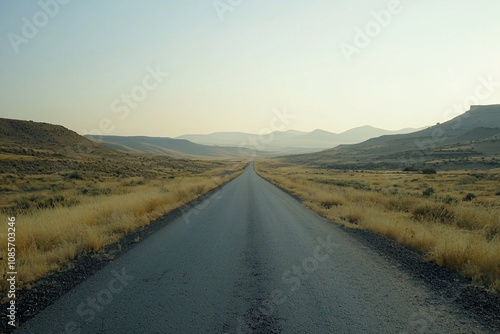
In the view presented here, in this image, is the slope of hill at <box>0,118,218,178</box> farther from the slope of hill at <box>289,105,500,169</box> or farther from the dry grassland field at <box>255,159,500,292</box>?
the slope of hill at <box>289,105,500,169</box>

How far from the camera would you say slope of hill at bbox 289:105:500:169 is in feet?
227

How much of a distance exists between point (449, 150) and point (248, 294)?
9655 centimetres

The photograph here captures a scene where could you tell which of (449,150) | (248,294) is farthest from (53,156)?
(449,150)

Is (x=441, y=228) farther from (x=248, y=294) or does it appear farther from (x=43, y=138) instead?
(x=43, y=138)

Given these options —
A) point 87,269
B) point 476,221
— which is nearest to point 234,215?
point 87,269

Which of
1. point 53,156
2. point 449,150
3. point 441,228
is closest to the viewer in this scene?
point 441,228

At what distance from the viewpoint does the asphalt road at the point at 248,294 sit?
4.38 m

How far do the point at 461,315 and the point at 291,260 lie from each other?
3635 millimetres

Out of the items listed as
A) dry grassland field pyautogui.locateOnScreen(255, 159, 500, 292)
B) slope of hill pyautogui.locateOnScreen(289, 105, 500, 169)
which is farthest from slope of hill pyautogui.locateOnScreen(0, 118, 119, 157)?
slope of hill pyautogui.locateOnScreen(289, 105, 500, 169)

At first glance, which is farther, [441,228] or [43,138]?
[43,138]

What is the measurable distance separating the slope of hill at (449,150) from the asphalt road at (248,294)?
213 ft

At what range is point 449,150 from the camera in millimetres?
85375

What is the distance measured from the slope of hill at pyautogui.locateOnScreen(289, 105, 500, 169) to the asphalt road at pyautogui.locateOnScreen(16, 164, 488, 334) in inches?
2558

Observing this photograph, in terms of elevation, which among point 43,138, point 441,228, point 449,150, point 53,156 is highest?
point 43,138
